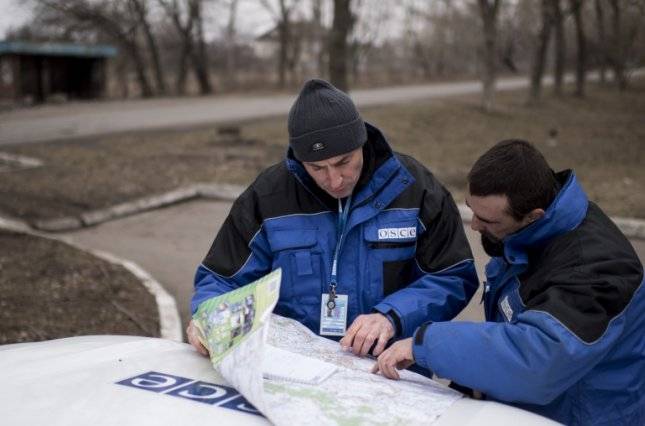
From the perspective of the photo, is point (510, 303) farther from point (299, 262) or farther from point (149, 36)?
point (149, 36)

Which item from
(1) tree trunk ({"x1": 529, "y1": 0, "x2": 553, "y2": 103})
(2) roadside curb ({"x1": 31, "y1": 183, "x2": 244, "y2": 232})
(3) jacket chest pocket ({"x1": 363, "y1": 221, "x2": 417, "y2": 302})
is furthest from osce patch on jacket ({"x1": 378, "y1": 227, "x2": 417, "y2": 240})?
(1) tree trunk ({"x1": 529, "y1": 0, "x2": 553, "y2": 103})

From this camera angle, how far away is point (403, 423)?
1.64 m

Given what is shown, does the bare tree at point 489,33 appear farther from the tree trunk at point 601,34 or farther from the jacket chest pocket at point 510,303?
the jacket chest pocket at point 510,303

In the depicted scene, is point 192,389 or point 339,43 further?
point 339,43

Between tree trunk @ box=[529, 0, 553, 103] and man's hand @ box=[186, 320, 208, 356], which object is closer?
man's hand @ box=[186, 320, 208, 356]

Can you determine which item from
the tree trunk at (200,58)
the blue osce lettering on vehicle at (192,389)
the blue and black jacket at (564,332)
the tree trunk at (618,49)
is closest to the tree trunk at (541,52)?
the tree trunk at (618,49)

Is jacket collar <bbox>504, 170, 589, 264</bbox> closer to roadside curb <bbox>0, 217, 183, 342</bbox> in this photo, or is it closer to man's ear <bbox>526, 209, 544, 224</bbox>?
man's ear <bbox>526, 209, 544, 224</bbox>

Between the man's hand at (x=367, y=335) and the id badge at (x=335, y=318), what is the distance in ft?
0.65

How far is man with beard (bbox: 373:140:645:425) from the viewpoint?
175 centimetres

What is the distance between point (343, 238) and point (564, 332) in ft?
2.81

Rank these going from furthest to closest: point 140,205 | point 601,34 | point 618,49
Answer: point 601,34 → point 618,49 → point 140,205

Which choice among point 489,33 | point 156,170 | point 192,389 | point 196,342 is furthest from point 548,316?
point 489,33

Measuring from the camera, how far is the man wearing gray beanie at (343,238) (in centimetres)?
237

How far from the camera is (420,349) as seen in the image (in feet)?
6.28
